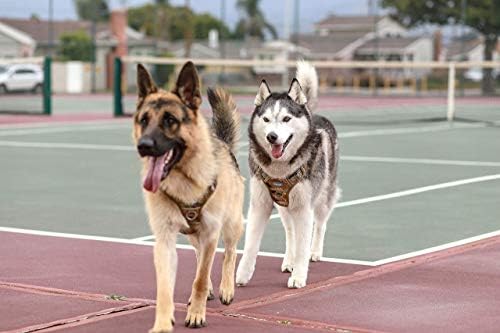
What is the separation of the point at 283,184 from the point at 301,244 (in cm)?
50

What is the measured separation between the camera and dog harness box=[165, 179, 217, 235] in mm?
7645

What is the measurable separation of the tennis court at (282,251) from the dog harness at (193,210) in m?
0.65

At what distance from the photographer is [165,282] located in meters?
7.48

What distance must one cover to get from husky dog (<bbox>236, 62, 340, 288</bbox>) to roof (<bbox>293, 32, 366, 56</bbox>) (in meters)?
94.1

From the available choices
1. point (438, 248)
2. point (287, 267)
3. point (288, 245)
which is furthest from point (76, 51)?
point (287, 267)

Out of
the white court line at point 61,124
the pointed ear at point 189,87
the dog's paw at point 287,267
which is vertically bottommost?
the white court line at point 61,124

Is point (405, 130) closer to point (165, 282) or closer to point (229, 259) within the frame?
point (229, 259)

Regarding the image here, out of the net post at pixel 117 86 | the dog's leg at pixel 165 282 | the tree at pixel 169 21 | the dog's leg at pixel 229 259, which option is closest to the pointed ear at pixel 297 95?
the dog's leg at pixel 229 259

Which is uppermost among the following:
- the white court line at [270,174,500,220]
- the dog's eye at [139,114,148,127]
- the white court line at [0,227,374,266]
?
the dog's eye at [139,114,148,127]

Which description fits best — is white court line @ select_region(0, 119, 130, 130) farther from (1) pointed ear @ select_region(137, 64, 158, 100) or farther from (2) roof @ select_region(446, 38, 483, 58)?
(2) roof @ select_region(446, 38, 483, 58)

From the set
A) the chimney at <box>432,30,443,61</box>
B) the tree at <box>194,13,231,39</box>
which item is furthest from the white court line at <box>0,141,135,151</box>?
the tree at <box>194,13,231,39</box>

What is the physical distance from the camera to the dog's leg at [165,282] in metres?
7.34

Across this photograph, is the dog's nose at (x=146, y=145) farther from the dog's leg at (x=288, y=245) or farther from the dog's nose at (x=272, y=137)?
the dog's leg at (x=288, y=245)

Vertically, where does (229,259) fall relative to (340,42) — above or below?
below
